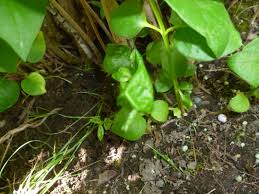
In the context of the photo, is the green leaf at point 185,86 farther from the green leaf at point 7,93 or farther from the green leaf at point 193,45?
the green leaf at point 7,93

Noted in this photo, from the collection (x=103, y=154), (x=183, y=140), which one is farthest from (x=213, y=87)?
(x=103, y=154)

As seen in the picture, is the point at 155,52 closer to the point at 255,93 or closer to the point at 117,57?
the point at 117,57

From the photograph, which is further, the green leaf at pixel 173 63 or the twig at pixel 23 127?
the twig at pixel 23 127

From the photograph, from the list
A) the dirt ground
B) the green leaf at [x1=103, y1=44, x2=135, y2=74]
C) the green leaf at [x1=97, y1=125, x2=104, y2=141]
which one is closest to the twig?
the dirt ground

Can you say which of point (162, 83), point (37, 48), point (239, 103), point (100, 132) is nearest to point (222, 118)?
point (239, 103)

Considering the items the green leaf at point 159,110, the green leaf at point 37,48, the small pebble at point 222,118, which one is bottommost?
the small pebble at point 222,118

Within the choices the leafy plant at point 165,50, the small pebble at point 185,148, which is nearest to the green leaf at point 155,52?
the leafy plant at point 165,50

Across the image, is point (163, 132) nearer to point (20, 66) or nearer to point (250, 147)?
point (250, 147)
